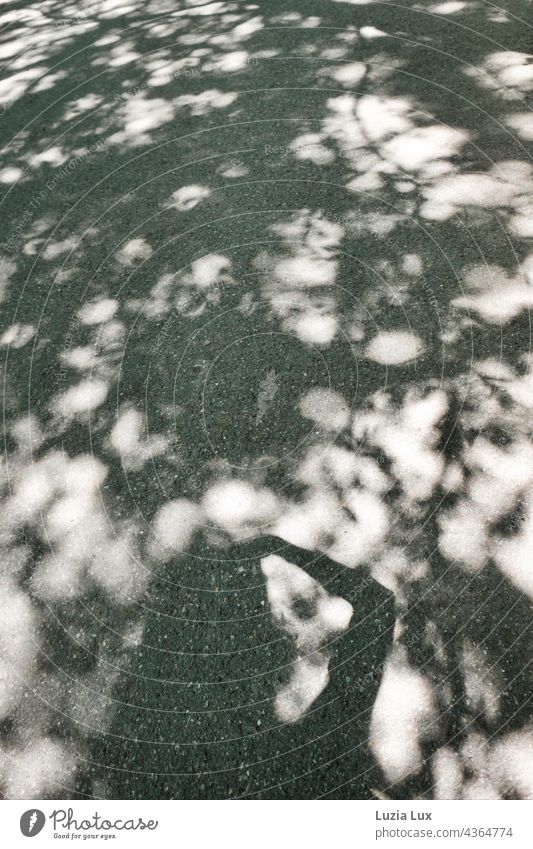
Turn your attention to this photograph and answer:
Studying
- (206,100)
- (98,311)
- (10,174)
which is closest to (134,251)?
(98,311)

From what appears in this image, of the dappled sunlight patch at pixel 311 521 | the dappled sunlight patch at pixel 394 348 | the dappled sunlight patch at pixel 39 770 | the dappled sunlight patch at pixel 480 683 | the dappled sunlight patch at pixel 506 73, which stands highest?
the dappled sunlight patch at pixel 506 73

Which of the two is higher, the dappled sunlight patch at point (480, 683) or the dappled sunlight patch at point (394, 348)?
the dappled sunlight patch at point (394, 348)

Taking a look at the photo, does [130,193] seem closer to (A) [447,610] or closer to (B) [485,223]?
(B) [485,223]

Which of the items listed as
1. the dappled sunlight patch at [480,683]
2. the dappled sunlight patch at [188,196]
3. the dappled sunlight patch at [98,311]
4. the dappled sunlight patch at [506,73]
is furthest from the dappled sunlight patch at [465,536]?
the dappled sunlight patch at [506,73]

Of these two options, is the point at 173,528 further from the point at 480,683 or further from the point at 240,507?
the point at 480,683

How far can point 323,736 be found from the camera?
11.0 ft

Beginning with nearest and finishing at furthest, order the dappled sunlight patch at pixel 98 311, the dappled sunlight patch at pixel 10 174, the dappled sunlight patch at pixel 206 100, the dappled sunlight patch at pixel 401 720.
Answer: the dappled sunlight patch at pixel 401 720, the dappled sunlight patch at pixel 98 311, the dappled sunlight patch at pixel 10 174, the dappled sunlight patch at pixel 206 100

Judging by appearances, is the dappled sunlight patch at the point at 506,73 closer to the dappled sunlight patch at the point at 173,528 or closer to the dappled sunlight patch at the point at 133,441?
the dappled sunlight patch at the point at 133,441

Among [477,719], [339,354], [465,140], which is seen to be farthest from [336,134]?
[477,719]

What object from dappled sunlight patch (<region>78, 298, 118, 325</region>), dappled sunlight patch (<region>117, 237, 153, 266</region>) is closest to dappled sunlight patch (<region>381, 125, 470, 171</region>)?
dappled sunlight patch (<region>117, 237, 153, 266</region>)

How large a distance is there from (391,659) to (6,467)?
3.03m

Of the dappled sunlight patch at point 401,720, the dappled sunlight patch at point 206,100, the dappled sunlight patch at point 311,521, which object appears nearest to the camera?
the dappled sunlight patch at point 401,720

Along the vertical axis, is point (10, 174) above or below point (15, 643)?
above

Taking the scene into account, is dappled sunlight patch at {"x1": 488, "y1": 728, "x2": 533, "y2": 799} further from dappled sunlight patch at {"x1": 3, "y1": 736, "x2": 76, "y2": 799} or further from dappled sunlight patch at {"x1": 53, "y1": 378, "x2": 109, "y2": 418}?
dappled sunlight patch at {"x1": 53, "y1": 378, "x2": 109, "y2": 418}
